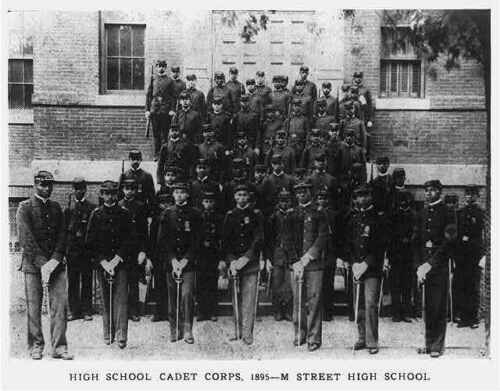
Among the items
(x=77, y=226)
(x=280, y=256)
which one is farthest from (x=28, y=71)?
(x=280, y=256)

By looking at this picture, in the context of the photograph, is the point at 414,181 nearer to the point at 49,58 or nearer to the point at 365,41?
the point at 365,41

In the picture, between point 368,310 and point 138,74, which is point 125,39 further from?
point 368,310

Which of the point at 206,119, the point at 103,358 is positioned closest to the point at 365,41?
the point at 206,119

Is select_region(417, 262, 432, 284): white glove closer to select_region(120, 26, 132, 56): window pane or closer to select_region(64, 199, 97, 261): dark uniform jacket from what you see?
select_region(64, 199, 97, 261): dark uniform jacket

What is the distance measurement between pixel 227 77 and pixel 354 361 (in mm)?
4944

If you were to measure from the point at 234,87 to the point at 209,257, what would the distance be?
3.15 m

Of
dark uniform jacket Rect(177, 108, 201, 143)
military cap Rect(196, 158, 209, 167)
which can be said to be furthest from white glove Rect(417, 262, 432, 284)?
dark uniform jacket Rect(177, 108, 201, 143)

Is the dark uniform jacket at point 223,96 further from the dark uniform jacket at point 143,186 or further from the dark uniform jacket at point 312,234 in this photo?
the dark uniform jacket at point 312,234

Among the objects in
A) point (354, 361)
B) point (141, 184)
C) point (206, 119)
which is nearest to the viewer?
point (354, 361)

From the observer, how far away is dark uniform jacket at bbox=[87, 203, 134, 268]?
22.6ft

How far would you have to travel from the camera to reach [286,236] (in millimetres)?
7086

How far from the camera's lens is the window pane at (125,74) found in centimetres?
992

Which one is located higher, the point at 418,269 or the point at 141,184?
the point at 141,184

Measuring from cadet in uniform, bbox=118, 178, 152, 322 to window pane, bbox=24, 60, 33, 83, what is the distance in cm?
337
